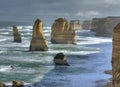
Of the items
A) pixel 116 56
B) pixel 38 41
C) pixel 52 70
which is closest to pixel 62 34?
pixel 38 41

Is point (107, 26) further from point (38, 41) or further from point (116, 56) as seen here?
point (116, 56)

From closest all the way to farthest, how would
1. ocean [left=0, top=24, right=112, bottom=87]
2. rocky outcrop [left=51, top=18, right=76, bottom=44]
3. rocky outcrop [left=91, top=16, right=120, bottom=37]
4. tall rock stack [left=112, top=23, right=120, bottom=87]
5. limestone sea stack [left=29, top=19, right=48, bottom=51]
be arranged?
1. tall rock stack [left=112, top=23, right=120, bottom=87]
2. ocean [left=0, top=24, right=112, bottom=87]
3. limestone sea stack [left=29, top=19, right=48, bottom=51]
4. rocky outcrop [left=51, top=18, right=76, bottom=44]
5. rocky outcrop [left=91, top=16, right=120, bottom=37]

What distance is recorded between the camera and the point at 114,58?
1156 inches

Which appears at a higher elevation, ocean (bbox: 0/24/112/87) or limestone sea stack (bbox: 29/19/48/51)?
limestone sea stack (bbox: 29/19/48/51)

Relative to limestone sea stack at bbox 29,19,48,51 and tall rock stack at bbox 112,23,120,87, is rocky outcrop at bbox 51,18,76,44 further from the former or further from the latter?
tall rock stack at bbox 112,23,120,87

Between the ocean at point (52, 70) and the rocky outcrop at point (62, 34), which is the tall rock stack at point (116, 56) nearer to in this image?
the ocean at point (52, 70)

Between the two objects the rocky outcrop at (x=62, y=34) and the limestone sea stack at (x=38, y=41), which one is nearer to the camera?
the limestone sea stack at (x=38, y=41)

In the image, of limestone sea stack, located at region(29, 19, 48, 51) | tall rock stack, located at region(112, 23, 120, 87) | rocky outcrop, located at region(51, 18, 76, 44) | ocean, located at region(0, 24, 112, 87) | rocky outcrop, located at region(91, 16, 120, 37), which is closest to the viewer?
tall rock stack, located at region(112, 23, 120, 87)

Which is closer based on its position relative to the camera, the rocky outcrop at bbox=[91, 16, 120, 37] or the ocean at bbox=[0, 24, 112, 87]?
the ocean at bbox=[0, 24, 112, 87]

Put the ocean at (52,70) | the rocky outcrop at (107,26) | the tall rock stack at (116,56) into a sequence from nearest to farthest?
1. the tall rock stack at (116,56)
2. the ocean at (52,70)
3. the rocky outcrop at (107,26)

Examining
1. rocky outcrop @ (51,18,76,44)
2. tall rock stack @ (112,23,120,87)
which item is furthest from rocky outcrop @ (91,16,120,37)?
tall rock stack @ (112,23,120,87)

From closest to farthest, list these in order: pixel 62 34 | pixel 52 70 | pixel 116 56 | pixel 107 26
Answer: pixel 116 56, pixel 52 70, pixel 62 34, pixel 107 26

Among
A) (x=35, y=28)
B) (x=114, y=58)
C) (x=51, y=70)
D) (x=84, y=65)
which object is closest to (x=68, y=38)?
(x=35, y=28)

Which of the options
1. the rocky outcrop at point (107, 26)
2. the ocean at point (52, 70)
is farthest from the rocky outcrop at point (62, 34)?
the rocky outcrop at point (107, 26)
